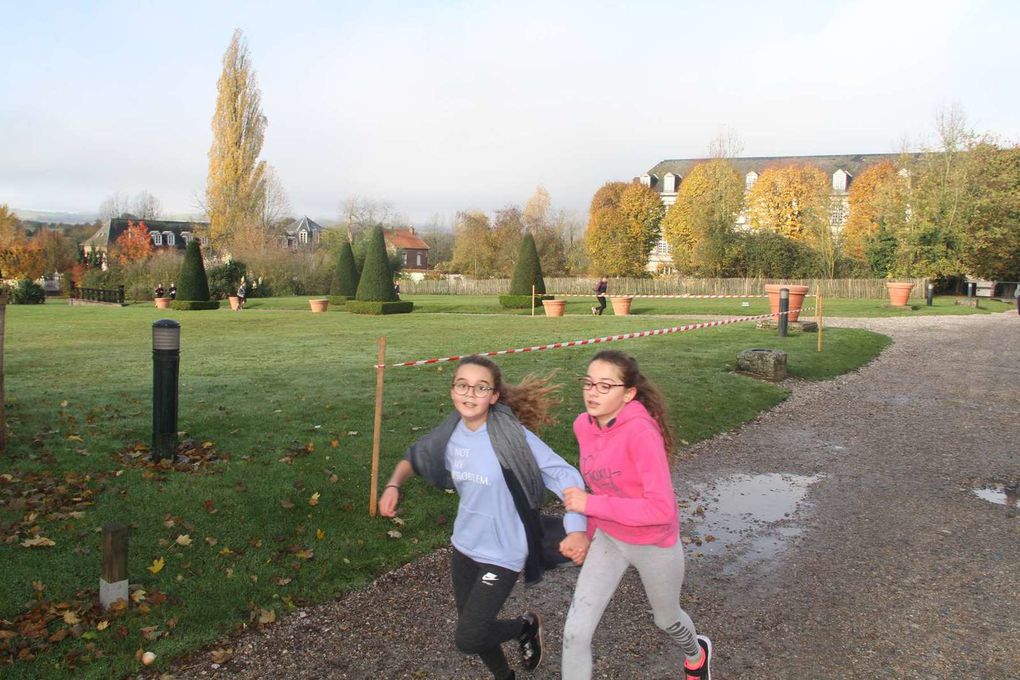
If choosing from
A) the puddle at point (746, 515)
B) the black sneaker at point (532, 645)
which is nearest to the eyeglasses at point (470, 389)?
the black sneaker at point (532, 645)

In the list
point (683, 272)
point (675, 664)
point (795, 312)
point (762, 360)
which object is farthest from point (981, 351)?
point (683, 272)

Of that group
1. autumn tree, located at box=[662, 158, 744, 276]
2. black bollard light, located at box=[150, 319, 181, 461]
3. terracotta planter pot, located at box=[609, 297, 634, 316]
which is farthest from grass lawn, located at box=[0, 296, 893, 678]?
autumn tree, located at box=[662, 158, 744, 276]

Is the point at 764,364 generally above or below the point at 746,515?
above

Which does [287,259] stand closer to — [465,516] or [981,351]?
[981,351]

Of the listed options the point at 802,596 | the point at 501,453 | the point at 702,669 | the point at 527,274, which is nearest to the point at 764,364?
the point at 802,596

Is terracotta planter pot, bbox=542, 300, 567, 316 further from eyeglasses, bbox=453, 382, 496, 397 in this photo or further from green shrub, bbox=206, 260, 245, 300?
eyeglasses, bbox=453, 382, 496, 397

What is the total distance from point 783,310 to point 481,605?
17.4 m

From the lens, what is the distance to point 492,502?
3.29 metres

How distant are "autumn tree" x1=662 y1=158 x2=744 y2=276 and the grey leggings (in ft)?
173

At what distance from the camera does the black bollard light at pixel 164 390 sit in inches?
262

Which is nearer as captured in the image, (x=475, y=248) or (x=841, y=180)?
(x=475, y=248)

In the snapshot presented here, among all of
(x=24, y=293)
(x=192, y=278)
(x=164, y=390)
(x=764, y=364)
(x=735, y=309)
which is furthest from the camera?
(x=24, y=293)

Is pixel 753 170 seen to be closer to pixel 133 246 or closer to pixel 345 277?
pixel 345 277

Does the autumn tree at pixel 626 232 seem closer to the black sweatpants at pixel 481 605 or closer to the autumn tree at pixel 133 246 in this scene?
the autumn tree at pixel 133 246
